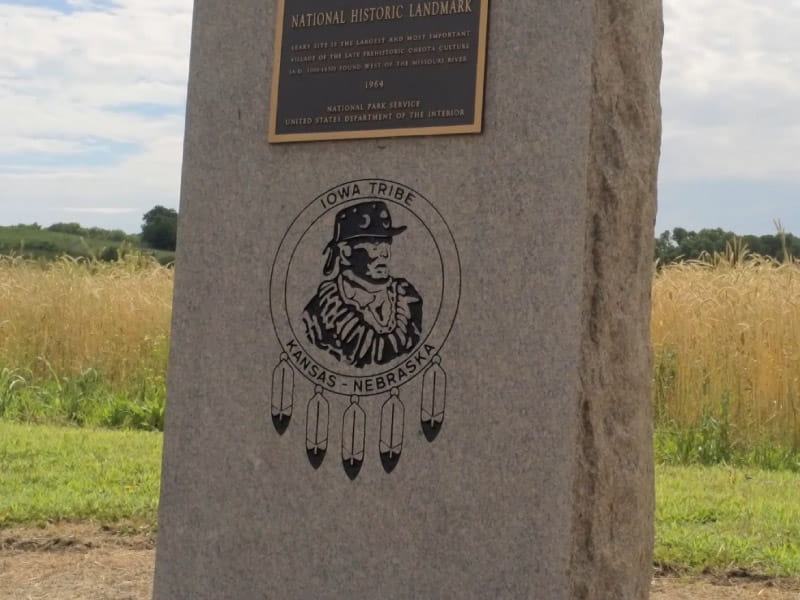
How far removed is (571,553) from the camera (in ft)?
11.8

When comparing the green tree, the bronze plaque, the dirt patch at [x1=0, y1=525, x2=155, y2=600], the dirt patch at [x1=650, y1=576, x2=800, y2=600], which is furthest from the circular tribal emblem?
the green tree

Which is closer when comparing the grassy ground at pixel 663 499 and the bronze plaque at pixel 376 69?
the bronze plaque at pixel 376 69

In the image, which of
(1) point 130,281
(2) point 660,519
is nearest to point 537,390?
(2) point 660,519

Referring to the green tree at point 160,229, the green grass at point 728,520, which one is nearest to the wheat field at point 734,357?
the green grass at point 728,520

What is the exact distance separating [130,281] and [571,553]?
27.2 ft

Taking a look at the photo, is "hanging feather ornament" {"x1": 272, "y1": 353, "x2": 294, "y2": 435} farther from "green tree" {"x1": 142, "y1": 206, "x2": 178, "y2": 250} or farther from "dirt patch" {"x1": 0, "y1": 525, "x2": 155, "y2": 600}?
"green tree" {"x1": 142, "y1": 206, "x2": 178, "y2": 250}

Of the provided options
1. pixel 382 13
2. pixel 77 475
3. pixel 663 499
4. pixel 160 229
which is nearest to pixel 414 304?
pixel 382 13

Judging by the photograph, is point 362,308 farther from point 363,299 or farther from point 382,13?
point 382,13

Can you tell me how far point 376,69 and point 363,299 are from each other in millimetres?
817

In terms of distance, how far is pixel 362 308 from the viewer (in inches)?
158

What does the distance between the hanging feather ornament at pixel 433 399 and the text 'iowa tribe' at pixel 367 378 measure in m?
0.04

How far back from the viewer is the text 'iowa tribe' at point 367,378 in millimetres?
3873

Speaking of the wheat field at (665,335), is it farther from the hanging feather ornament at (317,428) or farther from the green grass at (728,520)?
the hanging feather ornament at (317,428)

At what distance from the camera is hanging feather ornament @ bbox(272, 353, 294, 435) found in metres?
4.12
